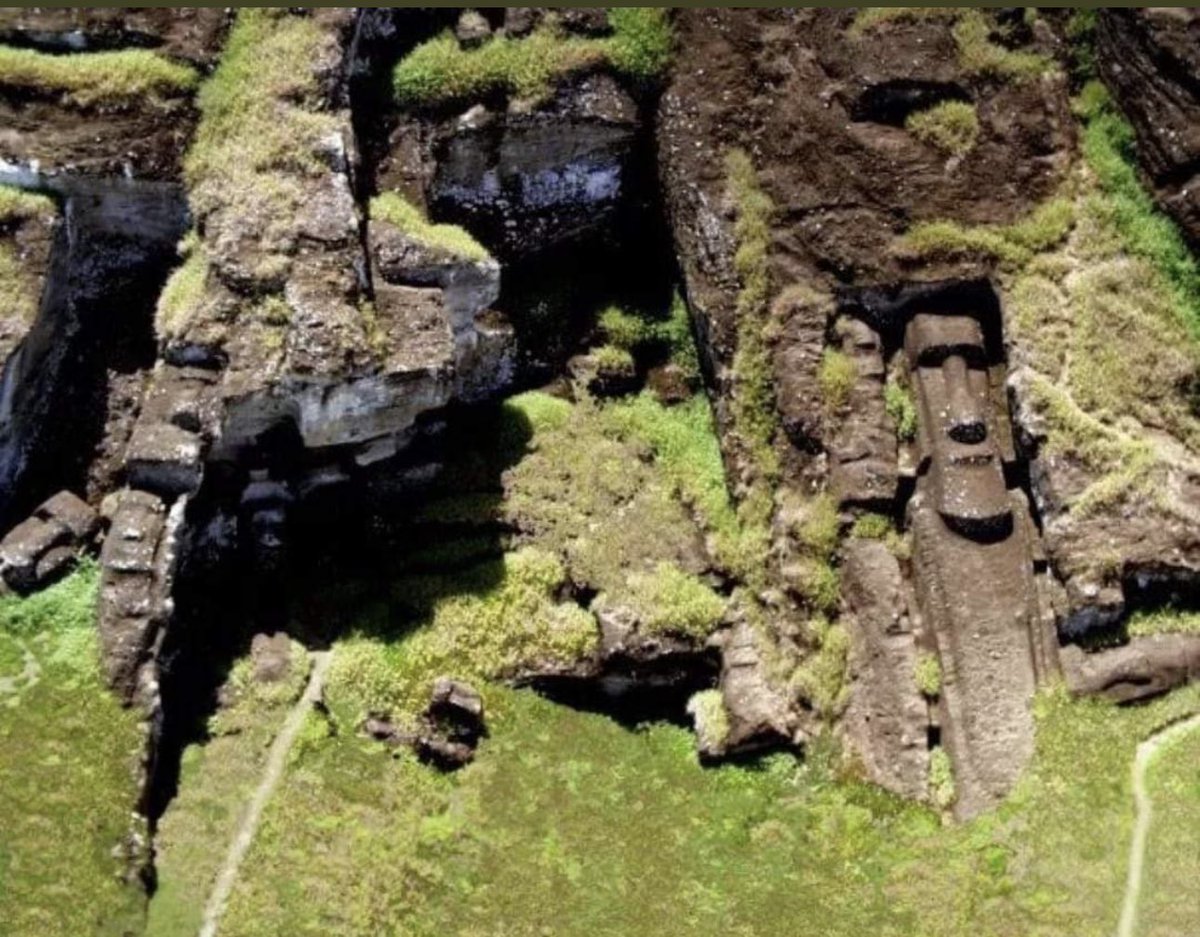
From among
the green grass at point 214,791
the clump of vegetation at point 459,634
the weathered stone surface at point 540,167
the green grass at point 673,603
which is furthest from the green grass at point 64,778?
the weathered stone surface at point 540,167

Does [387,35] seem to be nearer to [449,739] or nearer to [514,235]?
[514,235]

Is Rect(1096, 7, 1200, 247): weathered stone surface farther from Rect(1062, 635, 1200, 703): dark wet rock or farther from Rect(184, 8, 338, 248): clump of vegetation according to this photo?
Rect(184, 8, 338, 248): clump of vegetation

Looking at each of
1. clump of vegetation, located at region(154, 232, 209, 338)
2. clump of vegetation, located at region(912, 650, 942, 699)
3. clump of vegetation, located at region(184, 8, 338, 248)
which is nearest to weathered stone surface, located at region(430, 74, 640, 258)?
clump of vegetation, located at region(184, 8, 338, 248)

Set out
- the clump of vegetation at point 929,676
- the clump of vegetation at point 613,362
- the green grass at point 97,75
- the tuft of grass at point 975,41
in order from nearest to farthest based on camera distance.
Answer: the clump of vegetation at point 929,676 → the green grass at point 97,75 → the tuft of grass at point 975,41 → the clump of vegetation at point 613,362

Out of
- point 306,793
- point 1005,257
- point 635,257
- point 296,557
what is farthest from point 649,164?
point 306,793

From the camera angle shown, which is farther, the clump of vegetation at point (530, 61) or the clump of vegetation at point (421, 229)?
the clump of vegetation at point (530, 61)

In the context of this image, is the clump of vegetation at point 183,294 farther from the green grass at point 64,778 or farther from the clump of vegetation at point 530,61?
the clump of vegetation at point 530,61
